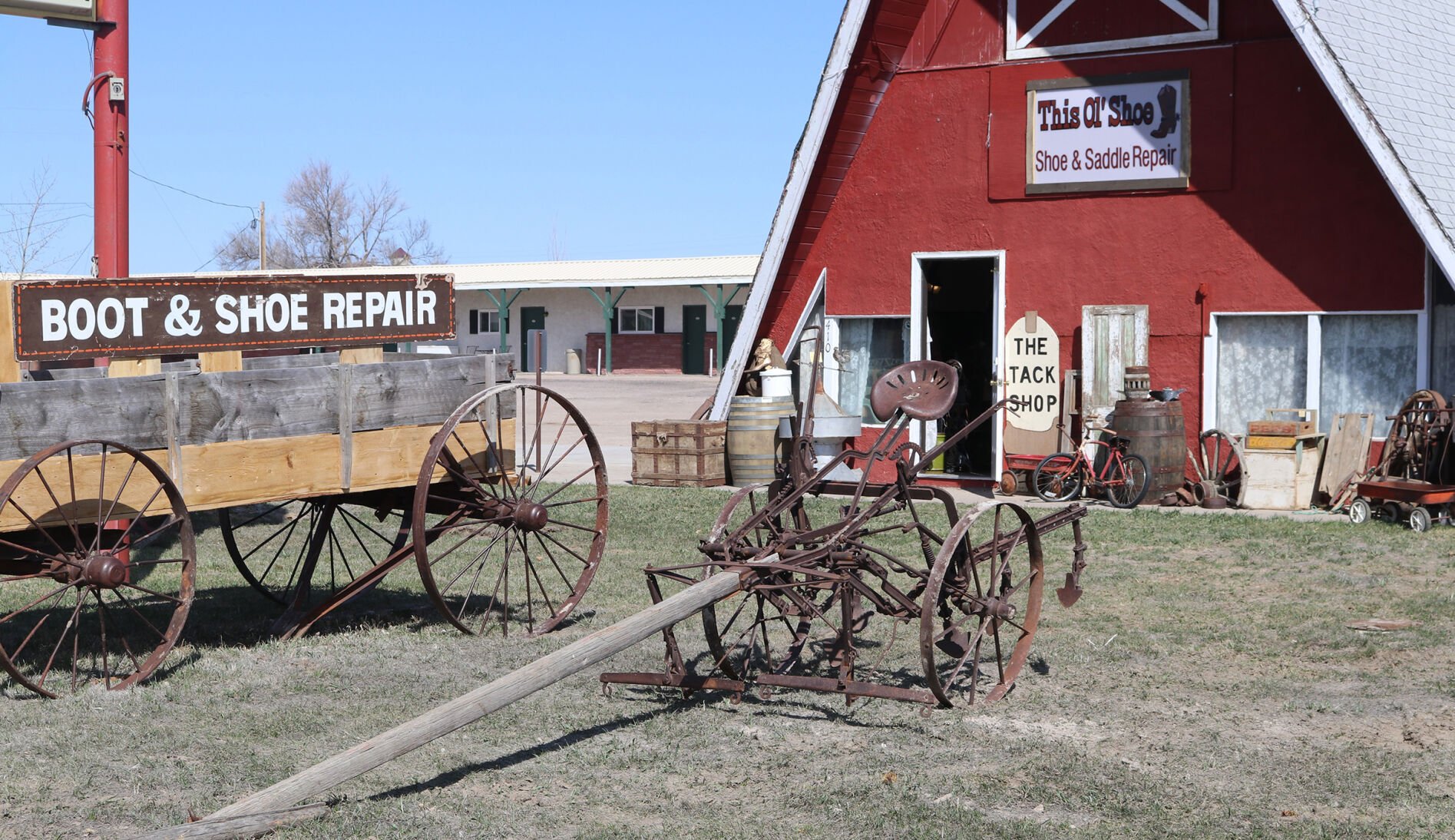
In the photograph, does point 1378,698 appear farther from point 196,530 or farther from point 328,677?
point 196,530

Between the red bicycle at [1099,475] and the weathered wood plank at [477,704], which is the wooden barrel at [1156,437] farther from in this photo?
the weathered wood plank at [477,704]

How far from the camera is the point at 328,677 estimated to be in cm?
806

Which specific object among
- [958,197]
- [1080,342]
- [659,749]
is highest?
[958,197]

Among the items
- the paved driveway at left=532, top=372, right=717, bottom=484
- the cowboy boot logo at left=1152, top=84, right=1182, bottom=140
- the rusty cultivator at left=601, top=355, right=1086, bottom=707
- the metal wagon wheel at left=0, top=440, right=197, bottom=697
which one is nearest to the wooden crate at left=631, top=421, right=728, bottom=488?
the paved driveway at left=532, top=372, right=717, bottom=484

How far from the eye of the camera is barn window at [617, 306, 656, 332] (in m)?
49.1

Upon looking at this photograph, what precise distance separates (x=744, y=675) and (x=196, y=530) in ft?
29.1

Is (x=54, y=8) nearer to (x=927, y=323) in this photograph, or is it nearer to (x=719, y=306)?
(x=927, y=323)

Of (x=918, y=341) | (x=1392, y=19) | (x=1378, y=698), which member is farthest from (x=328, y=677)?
(x=1392, y=19)

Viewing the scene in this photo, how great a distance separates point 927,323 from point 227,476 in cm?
1088

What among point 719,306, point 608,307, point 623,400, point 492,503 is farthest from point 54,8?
point 608,307

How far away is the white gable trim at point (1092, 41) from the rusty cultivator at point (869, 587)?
9.33 meters

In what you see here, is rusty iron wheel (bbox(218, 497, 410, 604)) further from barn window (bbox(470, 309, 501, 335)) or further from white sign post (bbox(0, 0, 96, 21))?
barn window (bbox(470, 309, 501, 335))

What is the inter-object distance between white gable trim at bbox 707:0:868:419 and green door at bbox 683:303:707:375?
95.9ft

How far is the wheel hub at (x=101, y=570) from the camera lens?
7375mm
